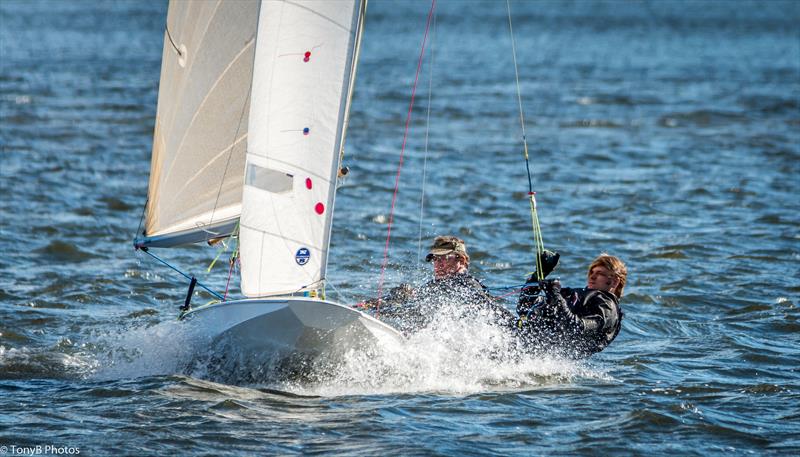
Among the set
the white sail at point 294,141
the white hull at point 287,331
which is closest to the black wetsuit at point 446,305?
the white hull at point 287,331

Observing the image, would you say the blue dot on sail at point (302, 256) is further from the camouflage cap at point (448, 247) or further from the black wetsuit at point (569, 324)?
the black wetsuit at point (569, 324)

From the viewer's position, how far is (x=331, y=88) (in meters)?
8.48

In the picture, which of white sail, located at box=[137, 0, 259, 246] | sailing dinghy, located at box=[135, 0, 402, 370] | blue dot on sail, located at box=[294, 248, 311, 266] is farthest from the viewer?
white sail, located at box=[137, 0, 259, 246]

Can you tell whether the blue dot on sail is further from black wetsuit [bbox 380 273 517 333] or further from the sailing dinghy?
black wetsuit [bbox 380 273 517 333]

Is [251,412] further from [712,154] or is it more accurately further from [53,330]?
[712,154]

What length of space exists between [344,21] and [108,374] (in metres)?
3.57

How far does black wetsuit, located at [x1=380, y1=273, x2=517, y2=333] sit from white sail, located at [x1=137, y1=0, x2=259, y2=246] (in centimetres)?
170

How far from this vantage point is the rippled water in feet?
27.0

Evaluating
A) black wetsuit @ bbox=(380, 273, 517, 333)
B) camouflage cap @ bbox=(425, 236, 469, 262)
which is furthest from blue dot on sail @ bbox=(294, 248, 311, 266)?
camouflage cap @ bbox=(425, 236, 469, 262)

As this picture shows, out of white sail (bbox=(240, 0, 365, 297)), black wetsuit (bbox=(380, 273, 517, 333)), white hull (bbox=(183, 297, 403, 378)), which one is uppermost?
white sail (bbox=(240, 0, 365, 297))

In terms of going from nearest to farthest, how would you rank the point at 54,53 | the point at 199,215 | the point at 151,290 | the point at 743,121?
the point at 199,215 → the point at 151,290 → the point at 743,121 → the point at 54,53

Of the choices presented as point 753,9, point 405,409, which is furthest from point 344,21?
point 753,9

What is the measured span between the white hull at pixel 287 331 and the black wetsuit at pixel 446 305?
844 mm

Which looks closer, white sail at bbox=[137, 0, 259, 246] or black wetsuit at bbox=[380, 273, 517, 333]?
black wetsuit at bbox=[380, 273, 517, 333]
